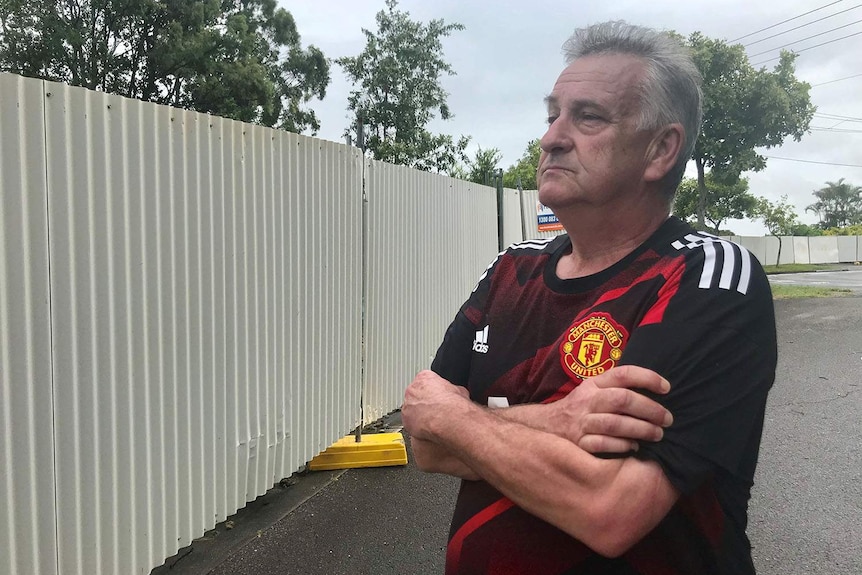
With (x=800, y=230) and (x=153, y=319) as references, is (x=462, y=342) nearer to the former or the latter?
(x=153, y=319)

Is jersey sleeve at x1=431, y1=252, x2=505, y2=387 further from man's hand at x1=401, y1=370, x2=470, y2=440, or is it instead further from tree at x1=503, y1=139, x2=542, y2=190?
tree at x1=503, y1=139, x2=542, y2=190

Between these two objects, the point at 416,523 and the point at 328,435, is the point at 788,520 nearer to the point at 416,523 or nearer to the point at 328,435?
the point at 416,523

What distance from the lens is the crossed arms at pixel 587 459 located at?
3.51ft

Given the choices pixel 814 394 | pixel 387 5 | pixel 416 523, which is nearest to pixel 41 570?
pixel 416 523

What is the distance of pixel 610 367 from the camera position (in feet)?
4.11

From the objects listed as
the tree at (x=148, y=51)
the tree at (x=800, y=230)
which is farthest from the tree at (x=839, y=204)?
the tree at (x=148, y=51)

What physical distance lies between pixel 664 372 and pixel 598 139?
638mm

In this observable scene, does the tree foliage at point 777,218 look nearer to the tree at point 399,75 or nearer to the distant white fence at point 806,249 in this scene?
the distant white fence at point 806,249

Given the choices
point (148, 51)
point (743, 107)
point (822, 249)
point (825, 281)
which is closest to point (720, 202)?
point (822, 249)

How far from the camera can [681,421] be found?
1072 millimetres

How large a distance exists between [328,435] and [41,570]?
2.13 metres

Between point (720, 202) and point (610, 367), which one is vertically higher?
point (720, 202)

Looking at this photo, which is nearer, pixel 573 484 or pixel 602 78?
pixel 573 484

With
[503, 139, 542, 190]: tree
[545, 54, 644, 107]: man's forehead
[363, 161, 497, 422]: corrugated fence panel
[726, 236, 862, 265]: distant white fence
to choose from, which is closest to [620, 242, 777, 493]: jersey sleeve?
[545, 54, 644, 107]: man's forehead
